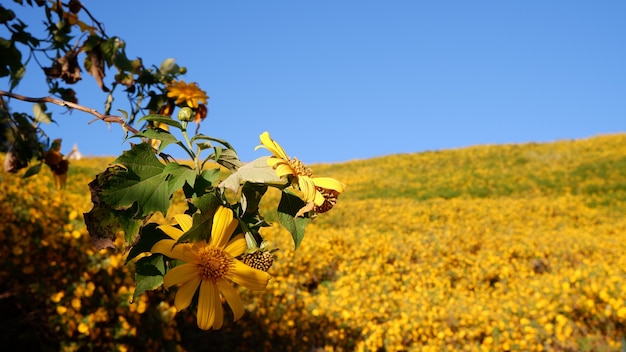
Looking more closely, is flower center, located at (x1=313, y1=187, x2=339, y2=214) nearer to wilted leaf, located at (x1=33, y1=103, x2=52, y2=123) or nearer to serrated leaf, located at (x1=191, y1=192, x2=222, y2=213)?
serrated leaf, located at (x1=191, y1=192, x2=222, y2=213)

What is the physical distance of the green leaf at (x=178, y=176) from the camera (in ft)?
1.90

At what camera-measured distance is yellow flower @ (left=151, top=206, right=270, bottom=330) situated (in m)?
0.60

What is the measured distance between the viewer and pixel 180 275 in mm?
611

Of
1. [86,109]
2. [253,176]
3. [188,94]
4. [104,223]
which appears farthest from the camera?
[188,94]

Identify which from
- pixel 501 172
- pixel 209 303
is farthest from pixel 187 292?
pixel 501 172

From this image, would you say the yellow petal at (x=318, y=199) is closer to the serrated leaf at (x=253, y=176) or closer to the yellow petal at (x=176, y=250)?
the serrated leaf at (x=253, y=176)

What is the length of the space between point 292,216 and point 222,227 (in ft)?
0.27

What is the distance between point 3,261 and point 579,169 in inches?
688

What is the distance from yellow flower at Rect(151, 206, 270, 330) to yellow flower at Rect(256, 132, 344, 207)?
0.08 meters

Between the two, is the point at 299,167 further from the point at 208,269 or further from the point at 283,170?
the point at 208,269

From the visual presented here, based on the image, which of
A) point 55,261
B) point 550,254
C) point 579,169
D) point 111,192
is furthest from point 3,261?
point 579,169

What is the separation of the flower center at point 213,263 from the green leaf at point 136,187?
75 mm

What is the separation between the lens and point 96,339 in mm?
3254

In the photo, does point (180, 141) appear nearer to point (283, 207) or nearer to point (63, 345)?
point (283, 207)
